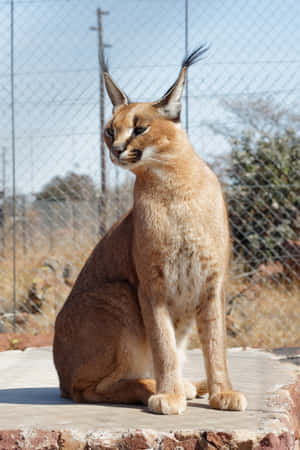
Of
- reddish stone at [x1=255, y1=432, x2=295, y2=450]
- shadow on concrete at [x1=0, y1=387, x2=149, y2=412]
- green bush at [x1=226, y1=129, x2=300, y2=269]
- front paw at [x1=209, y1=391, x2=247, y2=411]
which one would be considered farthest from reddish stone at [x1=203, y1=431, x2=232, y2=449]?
green bush at [x1=226, y1=129, x2=300, y2=269]

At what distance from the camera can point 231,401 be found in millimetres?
2637

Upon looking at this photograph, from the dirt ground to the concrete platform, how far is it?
221cm

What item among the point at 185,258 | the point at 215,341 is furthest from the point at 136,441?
the point at 185,258

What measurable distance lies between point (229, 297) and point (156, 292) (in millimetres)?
4247

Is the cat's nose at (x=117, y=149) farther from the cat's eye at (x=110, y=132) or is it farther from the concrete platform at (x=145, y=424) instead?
the concrete platform at (x=145, y=424)

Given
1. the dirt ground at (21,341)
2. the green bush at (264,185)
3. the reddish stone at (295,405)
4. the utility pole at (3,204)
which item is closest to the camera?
the reddish stone at (295,405)

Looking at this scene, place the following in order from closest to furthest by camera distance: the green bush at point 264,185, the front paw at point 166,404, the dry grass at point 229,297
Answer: the front paw at point 166,404, the dry grass at point 229,297, the green bush at point 264,185

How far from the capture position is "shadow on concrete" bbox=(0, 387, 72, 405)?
3.05 metres

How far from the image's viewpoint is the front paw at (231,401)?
2.63 m

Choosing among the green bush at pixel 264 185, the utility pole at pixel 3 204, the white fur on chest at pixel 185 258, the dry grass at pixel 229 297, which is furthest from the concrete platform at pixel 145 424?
the utility pole at pixel 3 204

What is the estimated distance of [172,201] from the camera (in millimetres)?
2742

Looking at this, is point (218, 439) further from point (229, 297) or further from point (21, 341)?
point (229, 297)

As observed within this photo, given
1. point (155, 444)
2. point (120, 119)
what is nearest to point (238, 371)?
point (155, 444)

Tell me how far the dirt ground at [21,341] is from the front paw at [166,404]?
10.3ft
